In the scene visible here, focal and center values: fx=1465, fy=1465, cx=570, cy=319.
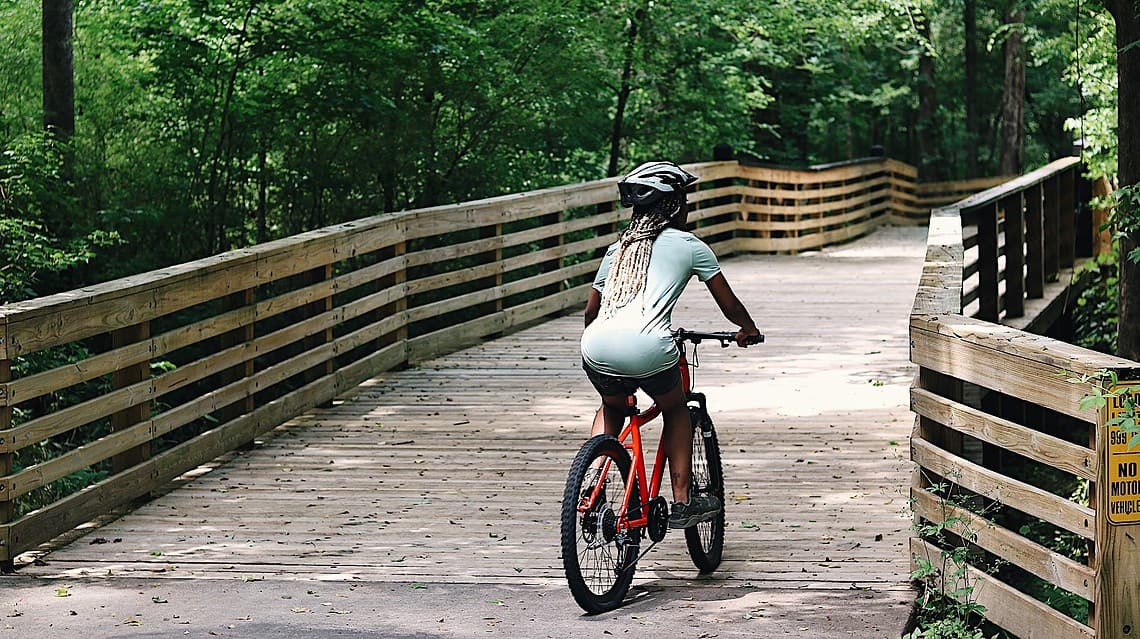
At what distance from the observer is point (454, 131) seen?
15.0 metres

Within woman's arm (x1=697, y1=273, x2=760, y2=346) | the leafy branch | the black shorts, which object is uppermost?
woman's arm (x1=697, y1=273, x2=760, y2=346)

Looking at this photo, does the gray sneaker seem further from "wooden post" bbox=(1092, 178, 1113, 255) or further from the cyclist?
"wooden post" bbox=(1092, 178, 1113, 255)

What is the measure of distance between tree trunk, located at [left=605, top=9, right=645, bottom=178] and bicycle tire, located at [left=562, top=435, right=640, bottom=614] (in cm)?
1247

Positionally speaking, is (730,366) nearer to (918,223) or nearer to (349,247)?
(349,247)

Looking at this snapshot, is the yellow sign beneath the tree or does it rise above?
beneath

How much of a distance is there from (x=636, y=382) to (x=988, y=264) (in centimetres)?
515

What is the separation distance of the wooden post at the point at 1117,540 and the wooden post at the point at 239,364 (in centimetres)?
545

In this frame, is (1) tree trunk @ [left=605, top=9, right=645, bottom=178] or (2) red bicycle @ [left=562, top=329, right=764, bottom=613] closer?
(2) red bicycle @ [left=562, top=329, right=764, bottom=613]

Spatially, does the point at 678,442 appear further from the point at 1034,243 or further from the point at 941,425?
the point at 1034,243

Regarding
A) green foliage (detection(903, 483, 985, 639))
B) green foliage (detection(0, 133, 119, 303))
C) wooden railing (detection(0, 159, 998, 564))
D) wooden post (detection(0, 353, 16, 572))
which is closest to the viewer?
green foliage (detection(903, 483, 985, 639))

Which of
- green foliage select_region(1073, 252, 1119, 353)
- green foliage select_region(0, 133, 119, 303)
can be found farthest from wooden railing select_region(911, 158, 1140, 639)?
green foliage select_region(0, 133, 119, 303)

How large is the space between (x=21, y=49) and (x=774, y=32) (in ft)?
32.5

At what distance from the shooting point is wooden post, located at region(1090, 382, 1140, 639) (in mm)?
4094

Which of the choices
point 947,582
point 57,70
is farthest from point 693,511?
point 57,70
